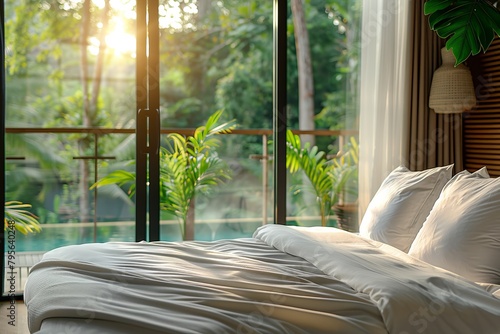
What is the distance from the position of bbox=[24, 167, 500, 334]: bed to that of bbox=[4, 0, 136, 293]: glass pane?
136 centimetres

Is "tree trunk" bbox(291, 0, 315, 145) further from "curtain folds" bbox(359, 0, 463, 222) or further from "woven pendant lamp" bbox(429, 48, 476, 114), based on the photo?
"woven pendant lamp" bbox(429, 48, 476, 114)

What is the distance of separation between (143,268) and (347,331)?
38.2 inches

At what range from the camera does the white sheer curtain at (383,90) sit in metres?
4.49

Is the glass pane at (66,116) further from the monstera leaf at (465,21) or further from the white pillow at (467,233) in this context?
the white pillow at (467,233)

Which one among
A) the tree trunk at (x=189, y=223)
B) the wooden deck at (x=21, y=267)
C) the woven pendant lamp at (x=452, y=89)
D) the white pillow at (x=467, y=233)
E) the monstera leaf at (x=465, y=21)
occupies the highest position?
the monstera leaf at (x=465, y=21)

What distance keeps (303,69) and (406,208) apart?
1.77m

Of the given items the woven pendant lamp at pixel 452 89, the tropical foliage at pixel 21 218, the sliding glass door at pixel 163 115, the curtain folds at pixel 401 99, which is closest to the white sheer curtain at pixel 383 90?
the curtain folds at pixel 401 99

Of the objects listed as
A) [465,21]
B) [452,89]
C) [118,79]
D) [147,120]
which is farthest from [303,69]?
[465,21]

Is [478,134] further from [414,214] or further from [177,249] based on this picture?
[177,249]

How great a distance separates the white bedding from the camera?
193cm

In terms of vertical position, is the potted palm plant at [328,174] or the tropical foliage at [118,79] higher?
the tropical foliage at [118,79]

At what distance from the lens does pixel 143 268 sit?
256cm

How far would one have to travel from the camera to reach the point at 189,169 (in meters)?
4.48

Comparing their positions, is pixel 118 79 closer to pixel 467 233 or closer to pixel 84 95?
pixel 84 95
